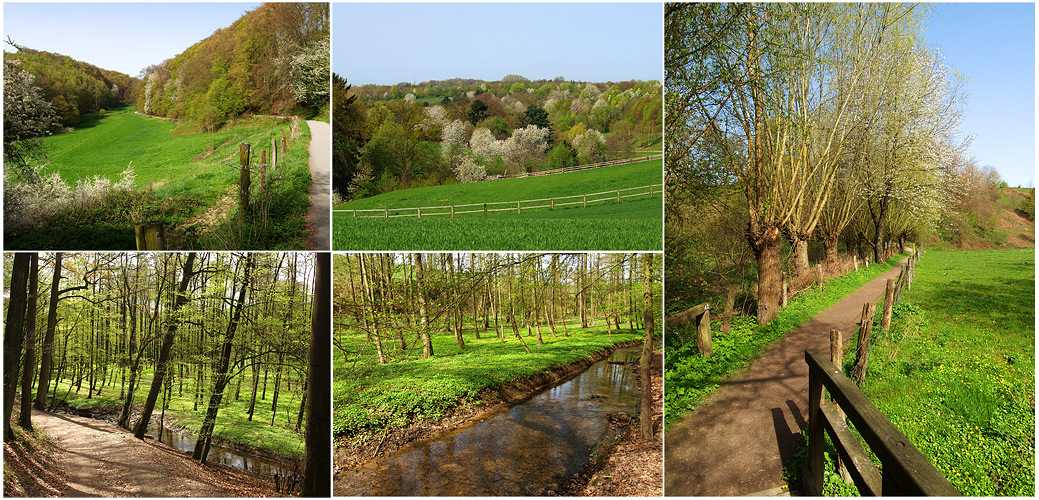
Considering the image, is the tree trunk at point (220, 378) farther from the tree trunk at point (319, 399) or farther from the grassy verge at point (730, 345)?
the grassy verge at point (730, 345)

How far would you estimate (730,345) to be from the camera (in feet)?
16.4

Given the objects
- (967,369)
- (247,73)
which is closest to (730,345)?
(967,369)

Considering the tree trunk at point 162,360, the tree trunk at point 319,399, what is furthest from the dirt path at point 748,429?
the tree trunk at point 162,360

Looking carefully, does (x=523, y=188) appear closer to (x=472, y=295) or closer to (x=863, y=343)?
(x=472, y=295)

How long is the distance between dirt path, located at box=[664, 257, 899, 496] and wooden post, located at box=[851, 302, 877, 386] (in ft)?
1.15

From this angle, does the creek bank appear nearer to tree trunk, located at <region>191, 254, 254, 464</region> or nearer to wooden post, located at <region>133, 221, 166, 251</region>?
tree trunk, located at <region>191, 254, 254, 464</region>

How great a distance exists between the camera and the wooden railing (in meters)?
2.32

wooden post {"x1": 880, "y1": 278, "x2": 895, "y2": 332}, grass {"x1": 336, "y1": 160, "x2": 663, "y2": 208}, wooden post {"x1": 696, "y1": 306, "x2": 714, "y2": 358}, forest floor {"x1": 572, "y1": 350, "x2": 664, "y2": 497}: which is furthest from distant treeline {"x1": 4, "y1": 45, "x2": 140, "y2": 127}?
wooden post {"x1": 880, "y1": 278, "x2": 895, "y2": 332}

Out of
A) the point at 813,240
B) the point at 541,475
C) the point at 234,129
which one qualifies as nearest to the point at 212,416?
the point at 234,129

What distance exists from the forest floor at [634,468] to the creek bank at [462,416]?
0.70m

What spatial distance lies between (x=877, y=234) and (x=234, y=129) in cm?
637

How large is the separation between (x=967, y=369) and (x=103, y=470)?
7460 mm

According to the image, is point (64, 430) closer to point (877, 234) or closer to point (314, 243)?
point (314, 243)

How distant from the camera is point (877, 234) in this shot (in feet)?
17.1
